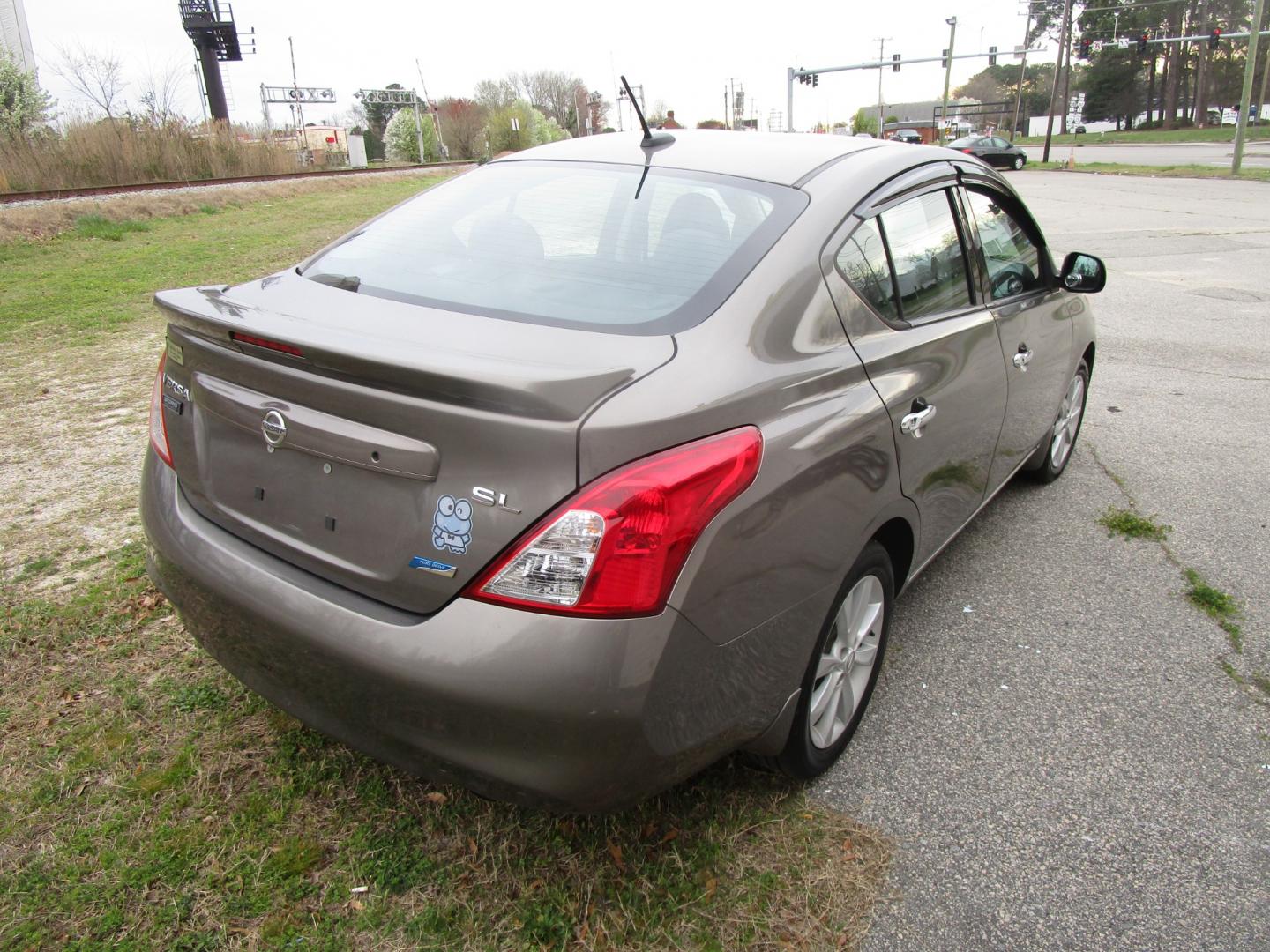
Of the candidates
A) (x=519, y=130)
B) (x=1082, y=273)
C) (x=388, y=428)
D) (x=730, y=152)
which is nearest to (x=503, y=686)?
(x=388, y=428)

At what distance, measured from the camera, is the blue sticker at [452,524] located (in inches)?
70.4

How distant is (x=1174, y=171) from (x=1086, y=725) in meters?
32.9

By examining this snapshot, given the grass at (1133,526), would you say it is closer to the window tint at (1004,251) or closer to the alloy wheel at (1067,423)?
the alloy wheel at (1067,423)

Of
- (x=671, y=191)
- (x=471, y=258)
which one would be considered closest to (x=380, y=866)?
(x=471, y=258)

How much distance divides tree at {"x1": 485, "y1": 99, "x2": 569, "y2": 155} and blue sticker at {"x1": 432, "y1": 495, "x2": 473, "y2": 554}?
5063cm

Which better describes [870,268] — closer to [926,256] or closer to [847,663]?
[926,256]

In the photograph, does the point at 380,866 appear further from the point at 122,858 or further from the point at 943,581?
the point at 943,581

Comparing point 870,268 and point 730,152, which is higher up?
point 730,152

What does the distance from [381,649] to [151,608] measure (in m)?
1.94

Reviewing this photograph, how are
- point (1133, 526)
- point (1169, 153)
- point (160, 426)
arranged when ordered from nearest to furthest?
1. point (160, 426)
2. point (1133, 526)
3. point (1169, 153)

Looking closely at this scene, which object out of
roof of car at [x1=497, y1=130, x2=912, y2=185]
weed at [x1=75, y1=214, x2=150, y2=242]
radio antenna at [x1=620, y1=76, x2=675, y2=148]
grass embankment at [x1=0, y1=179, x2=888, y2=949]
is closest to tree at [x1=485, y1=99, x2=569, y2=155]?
weed at [x1=75, y1=214, x2=150, y2=242]

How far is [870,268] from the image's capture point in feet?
8.46

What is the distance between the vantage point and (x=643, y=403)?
1803 mm

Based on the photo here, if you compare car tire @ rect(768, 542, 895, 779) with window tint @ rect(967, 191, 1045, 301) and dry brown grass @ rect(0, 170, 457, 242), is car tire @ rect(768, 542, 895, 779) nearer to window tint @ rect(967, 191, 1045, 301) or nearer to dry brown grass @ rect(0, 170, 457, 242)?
window tint @ rect(967, 191, 1045, 301)
